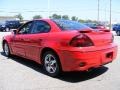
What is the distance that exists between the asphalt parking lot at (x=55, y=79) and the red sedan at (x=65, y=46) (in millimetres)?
330

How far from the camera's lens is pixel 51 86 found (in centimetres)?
571

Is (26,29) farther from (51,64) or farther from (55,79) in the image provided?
(55,79)

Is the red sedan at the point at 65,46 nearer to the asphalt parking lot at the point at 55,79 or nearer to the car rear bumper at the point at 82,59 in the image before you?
the car rear bumper at the point at 82,59

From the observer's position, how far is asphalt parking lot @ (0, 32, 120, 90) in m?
5.65

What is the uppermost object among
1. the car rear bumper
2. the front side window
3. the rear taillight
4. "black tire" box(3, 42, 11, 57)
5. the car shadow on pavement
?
the front side window

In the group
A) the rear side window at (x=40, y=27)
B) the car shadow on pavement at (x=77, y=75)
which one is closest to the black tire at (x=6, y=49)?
the car shadow on pavement at (x=77, y=75)

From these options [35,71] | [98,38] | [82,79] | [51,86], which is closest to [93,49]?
[98,38]

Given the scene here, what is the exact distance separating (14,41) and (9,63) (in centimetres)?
75

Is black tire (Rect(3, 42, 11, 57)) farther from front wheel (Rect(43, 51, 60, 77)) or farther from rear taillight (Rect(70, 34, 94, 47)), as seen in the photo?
rear taillight (Rect(70, 34, 94, 47))

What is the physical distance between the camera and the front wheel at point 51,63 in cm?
636

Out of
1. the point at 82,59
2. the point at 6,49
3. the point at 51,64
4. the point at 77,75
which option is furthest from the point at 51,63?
the point at 6,49

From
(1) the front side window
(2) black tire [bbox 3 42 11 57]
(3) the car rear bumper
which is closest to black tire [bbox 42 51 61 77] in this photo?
(3) the car rear bumper

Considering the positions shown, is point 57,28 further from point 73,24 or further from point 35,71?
point 35,71

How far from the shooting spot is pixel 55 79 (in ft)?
20.7
